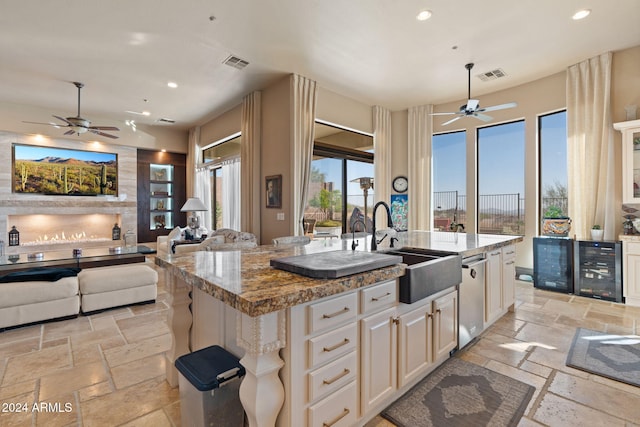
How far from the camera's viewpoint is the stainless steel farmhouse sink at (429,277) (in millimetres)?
1823

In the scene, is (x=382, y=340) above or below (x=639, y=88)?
below

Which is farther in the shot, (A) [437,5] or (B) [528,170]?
(B) [528,170]

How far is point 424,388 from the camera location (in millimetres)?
2113

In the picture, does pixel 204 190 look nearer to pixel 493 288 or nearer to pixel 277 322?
pixel 493 288

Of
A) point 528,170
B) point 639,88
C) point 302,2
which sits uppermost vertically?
point 302,2

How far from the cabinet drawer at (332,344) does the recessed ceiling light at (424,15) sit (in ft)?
10.9

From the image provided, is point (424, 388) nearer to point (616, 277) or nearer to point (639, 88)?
point (616, 277)

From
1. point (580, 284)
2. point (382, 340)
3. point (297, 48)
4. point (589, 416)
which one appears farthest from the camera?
point (580, 284)

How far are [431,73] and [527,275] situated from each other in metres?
3.86

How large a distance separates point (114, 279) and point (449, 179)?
6.12m

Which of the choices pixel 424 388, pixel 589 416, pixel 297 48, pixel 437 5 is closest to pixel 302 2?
pixel 297 48

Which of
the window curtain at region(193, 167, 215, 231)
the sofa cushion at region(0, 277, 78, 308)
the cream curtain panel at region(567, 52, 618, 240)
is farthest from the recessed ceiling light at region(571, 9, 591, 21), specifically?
the window curtain at region(193, 167, 215, 231)

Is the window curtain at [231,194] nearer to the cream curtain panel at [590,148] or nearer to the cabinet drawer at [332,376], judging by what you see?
the cabinet drawer at [332,376]

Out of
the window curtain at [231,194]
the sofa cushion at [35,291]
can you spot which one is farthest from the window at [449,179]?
the sofa cushion at [35,291]
